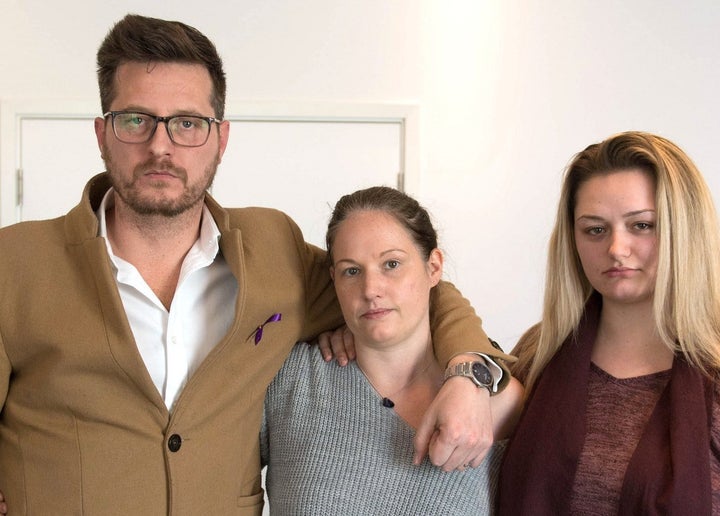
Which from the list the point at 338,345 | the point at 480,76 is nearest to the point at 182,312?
the point at 338,345

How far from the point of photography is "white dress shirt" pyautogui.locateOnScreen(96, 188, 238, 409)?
1.61 metres

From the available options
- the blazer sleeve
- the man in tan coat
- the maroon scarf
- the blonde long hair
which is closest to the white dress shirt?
the man in tan coat

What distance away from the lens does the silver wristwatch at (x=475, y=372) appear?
163 centimetres

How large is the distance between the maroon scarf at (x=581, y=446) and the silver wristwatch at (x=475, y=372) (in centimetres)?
15

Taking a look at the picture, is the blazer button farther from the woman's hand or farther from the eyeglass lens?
the eyeglass lens

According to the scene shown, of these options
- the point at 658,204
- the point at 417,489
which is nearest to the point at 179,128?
the point at 417,489

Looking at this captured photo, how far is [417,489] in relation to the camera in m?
1.62

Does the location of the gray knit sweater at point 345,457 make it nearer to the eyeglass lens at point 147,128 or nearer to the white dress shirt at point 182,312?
the white dress shirt at point 182,312

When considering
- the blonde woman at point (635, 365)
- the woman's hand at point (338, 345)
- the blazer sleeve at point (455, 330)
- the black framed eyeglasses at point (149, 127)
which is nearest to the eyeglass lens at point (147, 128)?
the black framed eyeglasses at point (149, 127)

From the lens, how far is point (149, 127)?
163 cm

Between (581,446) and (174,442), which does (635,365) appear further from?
(174,442)

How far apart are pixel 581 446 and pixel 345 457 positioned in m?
0.47

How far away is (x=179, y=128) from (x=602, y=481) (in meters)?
1.07

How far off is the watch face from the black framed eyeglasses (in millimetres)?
705
